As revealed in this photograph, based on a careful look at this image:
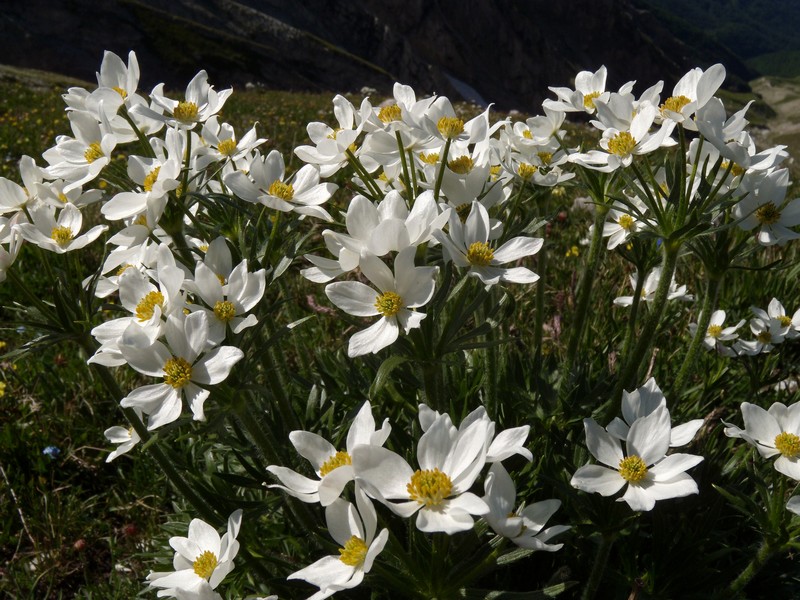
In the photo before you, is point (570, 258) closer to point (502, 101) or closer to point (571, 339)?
point (571, 339)

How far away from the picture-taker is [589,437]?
172cm

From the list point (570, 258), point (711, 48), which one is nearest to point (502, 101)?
point (570, 258)

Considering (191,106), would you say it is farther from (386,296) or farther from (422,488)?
(422,488)

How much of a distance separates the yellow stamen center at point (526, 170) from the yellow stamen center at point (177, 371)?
1451 mm

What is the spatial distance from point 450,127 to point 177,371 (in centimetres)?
102

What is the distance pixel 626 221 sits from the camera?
8.91 ft

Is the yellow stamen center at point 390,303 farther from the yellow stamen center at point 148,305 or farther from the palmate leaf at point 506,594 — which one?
the palmate leaf at point 506,594

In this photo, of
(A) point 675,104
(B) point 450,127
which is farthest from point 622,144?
(B) point 450,127

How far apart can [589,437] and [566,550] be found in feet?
2.44

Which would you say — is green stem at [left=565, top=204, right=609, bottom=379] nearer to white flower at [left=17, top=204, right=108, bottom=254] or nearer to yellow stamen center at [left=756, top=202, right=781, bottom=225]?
yellow stamen center at [left=756, top=202, right=781, bottom=225]

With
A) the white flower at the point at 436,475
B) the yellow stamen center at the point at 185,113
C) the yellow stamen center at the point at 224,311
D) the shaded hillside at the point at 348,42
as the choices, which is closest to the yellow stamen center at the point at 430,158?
the yellow stamen center at the point at 185,113

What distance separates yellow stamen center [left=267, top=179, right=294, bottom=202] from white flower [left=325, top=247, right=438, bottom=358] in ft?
1.93

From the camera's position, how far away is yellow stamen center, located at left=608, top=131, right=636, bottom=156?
78.1 inches

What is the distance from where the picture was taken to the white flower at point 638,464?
1.64 meters
